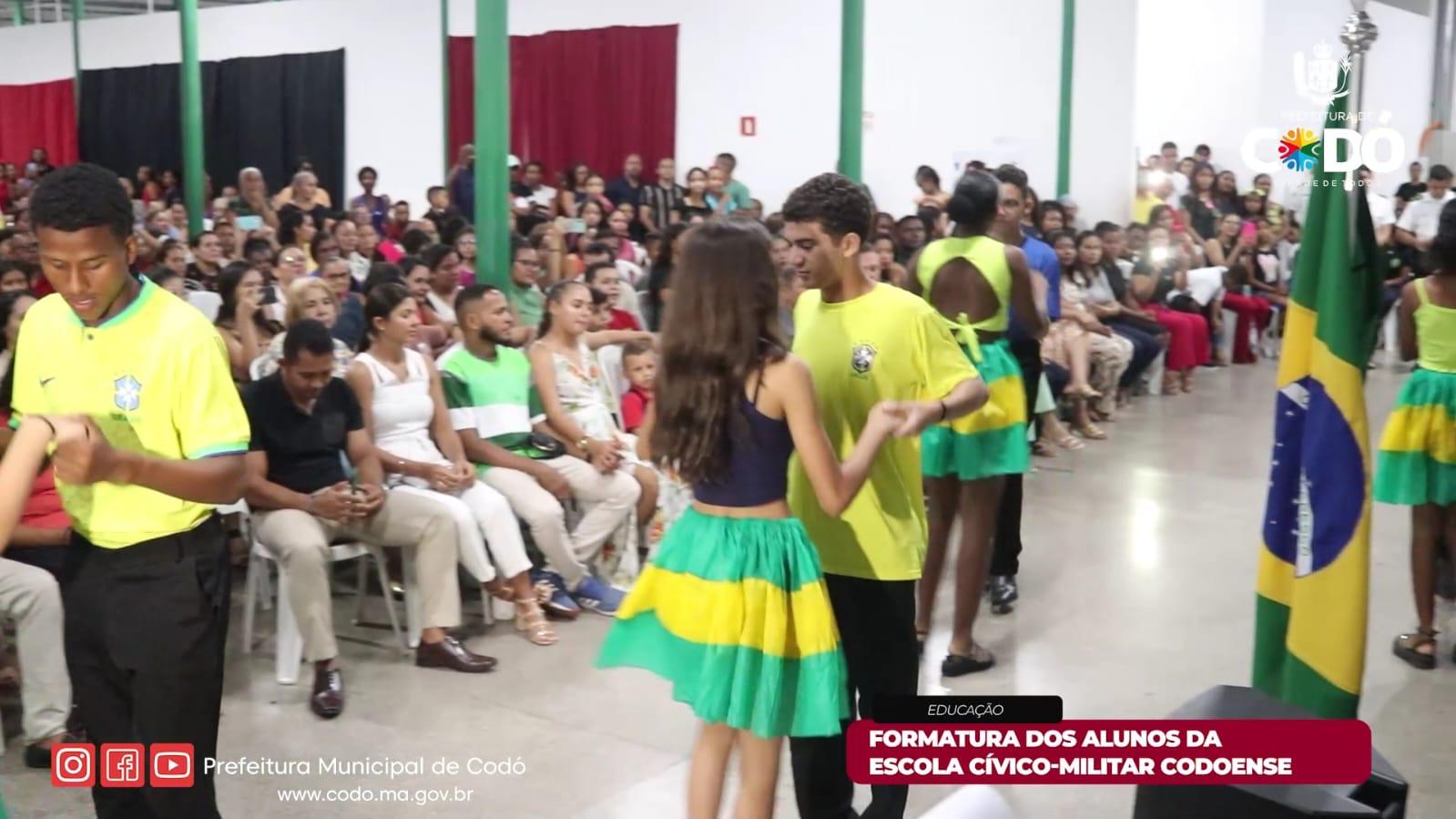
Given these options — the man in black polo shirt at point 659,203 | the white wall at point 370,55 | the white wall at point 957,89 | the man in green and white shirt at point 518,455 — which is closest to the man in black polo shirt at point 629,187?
the man in black polo shirt at point 659,203

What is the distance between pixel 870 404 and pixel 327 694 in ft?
6.07

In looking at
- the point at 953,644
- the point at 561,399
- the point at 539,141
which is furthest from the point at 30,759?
the point at 539,141

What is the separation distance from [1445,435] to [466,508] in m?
2.80

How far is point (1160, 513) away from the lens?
5551 mm

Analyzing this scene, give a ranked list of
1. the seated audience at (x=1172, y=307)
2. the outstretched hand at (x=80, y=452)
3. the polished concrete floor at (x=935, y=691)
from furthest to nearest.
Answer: the seated audience at (x=1172, y=307)
the polished concrete floor at (x=935, y=691)
the outstretched hand at (x=80, y=452)

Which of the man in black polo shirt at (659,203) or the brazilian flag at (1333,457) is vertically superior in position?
the man in black polo shirt at (659,203)

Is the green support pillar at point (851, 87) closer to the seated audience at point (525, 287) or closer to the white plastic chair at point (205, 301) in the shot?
the seated audience at point (525, 287)

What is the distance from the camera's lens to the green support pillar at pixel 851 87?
22.5 feet

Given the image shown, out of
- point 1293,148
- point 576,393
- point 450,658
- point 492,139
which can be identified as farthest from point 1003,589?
point 1293,148

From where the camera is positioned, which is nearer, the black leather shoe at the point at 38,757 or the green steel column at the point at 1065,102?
the black leather shoe at the point at 38,757

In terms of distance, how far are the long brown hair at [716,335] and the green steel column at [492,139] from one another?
118 inches

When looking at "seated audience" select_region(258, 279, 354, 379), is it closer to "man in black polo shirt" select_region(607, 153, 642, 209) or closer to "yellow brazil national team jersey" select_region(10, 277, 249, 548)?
"yellow brazil national team jersey" select_region(10, 277, 249, 548)

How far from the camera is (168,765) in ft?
6.60

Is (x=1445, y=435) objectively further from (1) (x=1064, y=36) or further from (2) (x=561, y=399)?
(1) (x=1064, y=36)
